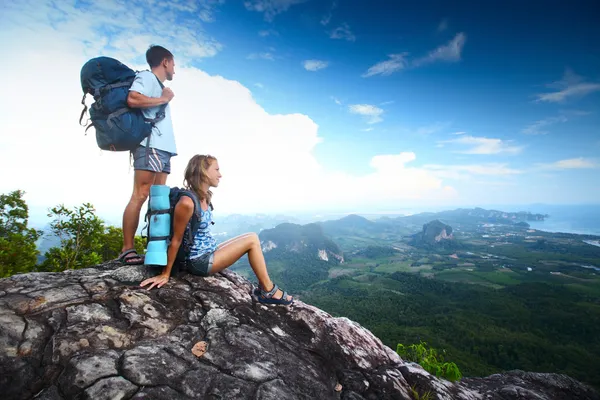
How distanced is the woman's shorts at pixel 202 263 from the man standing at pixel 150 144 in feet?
3.58

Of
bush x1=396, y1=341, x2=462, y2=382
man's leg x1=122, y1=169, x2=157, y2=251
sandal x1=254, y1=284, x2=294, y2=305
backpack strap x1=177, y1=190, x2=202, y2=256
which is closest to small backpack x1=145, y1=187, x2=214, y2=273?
backpack strap x1=177, y1=190, x2=202, y2=256

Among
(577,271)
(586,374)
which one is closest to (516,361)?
(586,374)

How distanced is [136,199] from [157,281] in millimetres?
→ 1635

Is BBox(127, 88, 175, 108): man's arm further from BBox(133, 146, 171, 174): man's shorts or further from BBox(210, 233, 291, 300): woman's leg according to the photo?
BBox(210, 233, 291, 300): woman's leg

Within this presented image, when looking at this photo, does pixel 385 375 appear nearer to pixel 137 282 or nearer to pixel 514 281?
pixel 137 282

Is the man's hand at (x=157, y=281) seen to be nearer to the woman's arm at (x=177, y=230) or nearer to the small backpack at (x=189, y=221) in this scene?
the woman's arm at (x=177, y=230)

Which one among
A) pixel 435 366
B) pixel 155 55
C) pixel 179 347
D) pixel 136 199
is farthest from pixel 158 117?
pixel 435 366

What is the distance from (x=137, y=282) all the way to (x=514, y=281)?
16073 cm

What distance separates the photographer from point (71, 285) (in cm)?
402

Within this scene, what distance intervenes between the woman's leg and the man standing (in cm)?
156

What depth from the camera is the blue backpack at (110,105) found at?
4320 millimetres

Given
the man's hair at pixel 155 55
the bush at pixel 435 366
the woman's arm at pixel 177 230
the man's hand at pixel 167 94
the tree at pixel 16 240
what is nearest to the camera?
the woman's arm at pixel 177 230

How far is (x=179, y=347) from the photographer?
3545 mm

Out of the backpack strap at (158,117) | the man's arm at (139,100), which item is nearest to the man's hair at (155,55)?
the backpack strap at (158,117)
